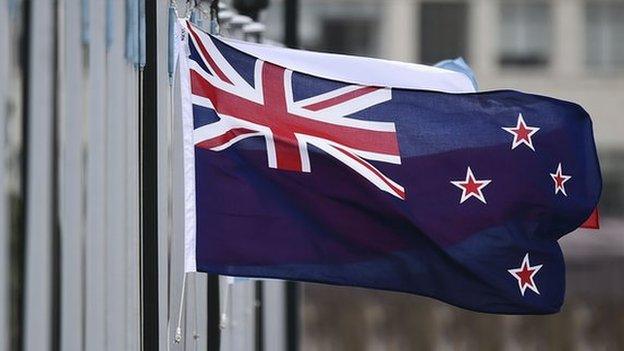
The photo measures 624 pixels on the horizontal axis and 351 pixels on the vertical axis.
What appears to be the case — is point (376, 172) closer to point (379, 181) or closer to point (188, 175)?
point (379, 181)

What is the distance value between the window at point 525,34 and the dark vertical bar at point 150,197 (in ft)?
108

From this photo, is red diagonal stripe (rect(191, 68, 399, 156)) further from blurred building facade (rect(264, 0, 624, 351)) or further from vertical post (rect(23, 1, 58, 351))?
blurred building facade (rect(264, 0, 624, 351))

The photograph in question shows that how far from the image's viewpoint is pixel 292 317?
1271cm

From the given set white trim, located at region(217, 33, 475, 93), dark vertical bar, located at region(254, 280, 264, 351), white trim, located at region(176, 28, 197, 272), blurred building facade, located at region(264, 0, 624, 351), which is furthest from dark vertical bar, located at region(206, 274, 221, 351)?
blurred building facade, located at region(264, 0, 624, 351)

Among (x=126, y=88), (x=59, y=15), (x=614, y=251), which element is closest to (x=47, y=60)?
(x=59, y=15)

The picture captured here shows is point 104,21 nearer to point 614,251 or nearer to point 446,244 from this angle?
point 446,244

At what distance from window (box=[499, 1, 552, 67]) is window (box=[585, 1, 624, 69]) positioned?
0.99m

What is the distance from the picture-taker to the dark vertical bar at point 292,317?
497 inches

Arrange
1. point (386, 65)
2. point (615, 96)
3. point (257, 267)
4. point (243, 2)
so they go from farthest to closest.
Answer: point (615, 96) < point (243, 2) < point (386, 65) < point (257, 267)

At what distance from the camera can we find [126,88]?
303 inches

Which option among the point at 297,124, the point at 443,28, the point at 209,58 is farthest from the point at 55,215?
the point at 443,28

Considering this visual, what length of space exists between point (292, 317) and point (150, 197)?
531 centimetres

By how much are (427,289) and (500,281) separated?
0.34m

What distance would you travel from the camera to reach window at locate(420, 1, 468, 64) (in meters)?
39.7
